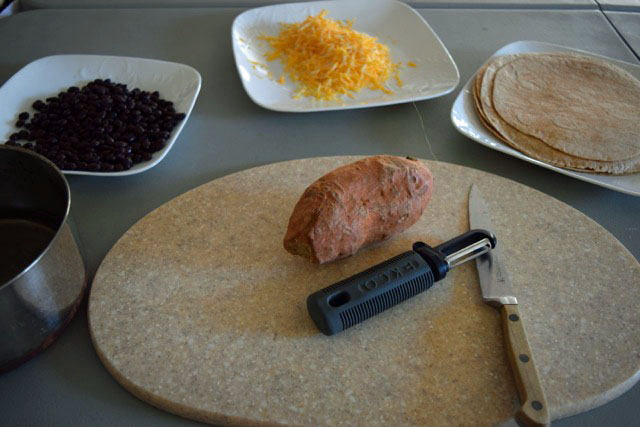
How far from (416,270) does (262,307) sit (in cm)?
26

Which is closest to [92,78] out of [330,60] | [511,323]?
[330,60]

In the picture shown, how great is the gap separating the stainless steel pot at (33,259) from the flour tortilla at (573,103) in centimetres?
96

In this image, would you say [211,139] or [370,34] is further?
[370,34]

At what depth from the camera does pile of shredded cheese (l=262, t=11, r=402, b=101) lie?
1.34 m

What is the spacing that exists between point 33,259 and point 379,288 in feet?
1.86

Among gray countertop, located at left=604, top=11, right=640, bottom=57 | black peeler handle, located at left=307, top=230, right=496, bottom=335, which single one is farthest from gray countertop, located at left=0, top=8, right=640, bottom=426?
black peeler handle, located at left=307, top=230, right=496, bottom=335

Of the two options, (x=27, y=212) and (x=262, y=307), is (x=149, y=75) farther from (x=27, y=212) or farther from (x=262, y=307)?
(x=262, y=307)

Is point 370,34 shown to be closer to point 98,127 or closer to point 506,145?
point 506,145

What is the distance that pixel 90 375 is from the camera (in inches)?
31.6

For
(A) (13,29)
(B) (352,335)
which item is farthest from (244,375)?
(A) (13,29)

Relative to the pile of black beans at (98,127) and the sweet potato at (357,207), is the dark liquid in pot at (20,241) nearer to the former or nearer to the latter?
the pile of black beans at (98,127)

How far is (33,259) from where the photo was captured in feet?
2.77

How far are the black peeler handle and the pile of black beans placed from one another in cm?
56

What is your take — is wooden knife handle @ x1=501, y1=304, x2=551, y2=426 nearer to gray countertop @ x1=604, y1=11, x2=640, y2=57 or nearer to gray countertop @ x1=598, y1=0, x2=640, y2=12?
gray countertop @ x1=604, y1=11, x2=640, y2=57
